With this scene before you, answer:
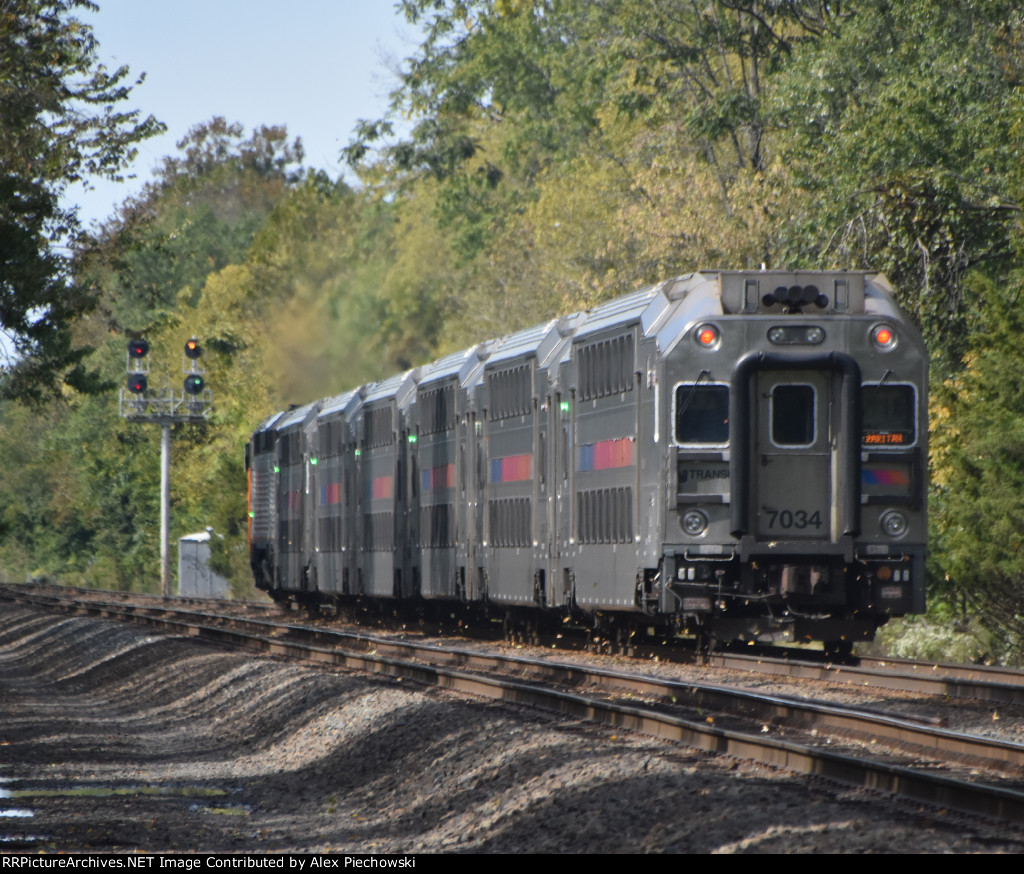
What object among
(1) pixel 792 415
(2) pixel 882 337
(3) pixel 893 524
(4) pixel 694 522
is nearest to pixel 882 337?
(2) pixel 882 337

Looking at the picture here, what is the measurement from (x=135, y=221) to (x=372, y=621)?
1220 centimetres

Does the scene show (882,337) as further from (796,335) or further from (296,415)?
(296,415)

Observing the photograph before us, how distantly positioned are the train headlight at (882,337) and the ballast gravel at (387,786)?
19.3 ft

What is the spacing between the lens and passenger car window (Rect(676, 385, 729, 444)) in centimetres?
1828

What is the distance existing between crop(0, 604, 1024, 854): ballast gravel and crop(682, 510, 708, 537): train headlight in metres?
3.18

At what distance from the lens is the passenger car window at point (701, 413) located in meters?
18.3

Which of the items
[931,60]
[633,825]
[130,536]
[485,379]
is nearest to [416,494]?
[485,379]

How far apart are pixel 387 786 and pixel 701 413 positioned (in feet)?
23.6

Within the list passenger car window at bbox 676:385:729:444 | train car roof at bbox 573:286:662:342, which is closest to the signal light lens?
train car roof at bbox 573:286:662:342

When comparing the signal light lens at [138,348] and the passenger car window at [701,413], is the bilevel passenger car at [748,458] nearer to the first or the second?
the passenger car window at [701,413]

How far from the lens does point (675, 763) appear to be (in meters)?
11.1

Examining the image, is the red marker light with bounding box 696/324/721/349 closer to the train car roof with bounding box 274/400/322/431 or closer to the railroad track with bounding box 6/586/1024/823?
the railroad track with bounding box 6/586/1024/823

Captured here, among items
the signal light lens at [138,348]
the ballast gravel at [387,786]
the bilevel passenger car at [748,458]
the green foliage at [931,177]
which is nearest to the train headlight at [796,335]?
the bilevel passenger car at [748,458]

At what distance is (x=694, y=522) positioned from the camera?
18281mm
